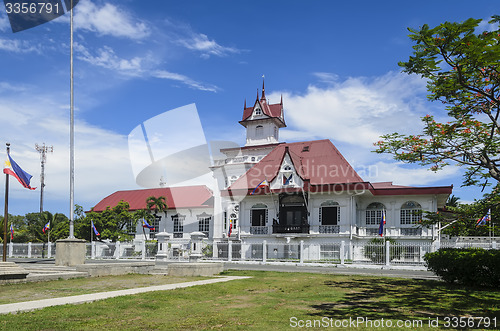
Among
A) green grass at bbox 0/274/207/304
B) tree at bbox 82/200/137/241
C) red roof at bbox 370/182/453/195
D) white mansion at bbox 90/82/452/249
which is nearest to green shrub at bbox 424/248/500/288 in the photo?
green grass at bbox 0/274/207/304

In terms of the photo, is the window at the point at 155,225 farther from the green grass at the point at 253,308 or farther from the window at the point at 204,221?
the green grass at the point at 253,308

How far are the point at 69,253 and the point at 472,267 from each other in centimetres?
1582

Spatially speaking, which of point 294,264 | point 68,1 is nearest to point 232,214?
point 294,264

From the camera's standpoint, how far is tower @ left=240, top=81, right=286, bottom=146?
174 ft

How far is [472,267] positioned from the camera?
50.1ft

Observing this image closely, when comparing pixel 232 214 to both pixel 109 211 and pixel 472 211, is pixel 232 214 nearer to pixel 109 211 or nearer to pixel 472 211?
pixel 109 211

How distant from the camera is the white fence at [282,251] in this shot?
2648cm

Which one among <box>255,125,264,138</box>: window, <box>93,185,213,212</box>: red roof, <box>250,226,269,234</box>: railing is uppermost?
<box>255,125,264,138</box>: window

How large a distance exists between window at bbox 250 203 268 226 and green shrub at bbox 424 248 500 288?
77.9ft

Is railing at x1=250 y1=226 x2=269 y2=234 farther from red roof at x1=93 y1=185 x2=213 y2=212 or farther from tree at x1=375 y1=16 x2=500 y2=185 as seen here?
tree at x1=375 y1=16 x2=500 y2=185

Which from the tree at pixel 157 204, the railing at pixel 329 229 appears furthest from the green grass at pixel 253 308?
the tree at pixel 157 204

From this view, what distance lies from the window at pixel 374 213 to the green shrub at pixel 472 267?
70.7 feet

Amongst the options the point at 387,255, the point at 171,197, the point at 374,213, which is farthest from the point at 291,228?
the point at 171,197

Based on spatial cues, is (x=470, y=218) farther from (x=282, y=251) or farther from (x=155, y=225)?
(x=155, y=225)
